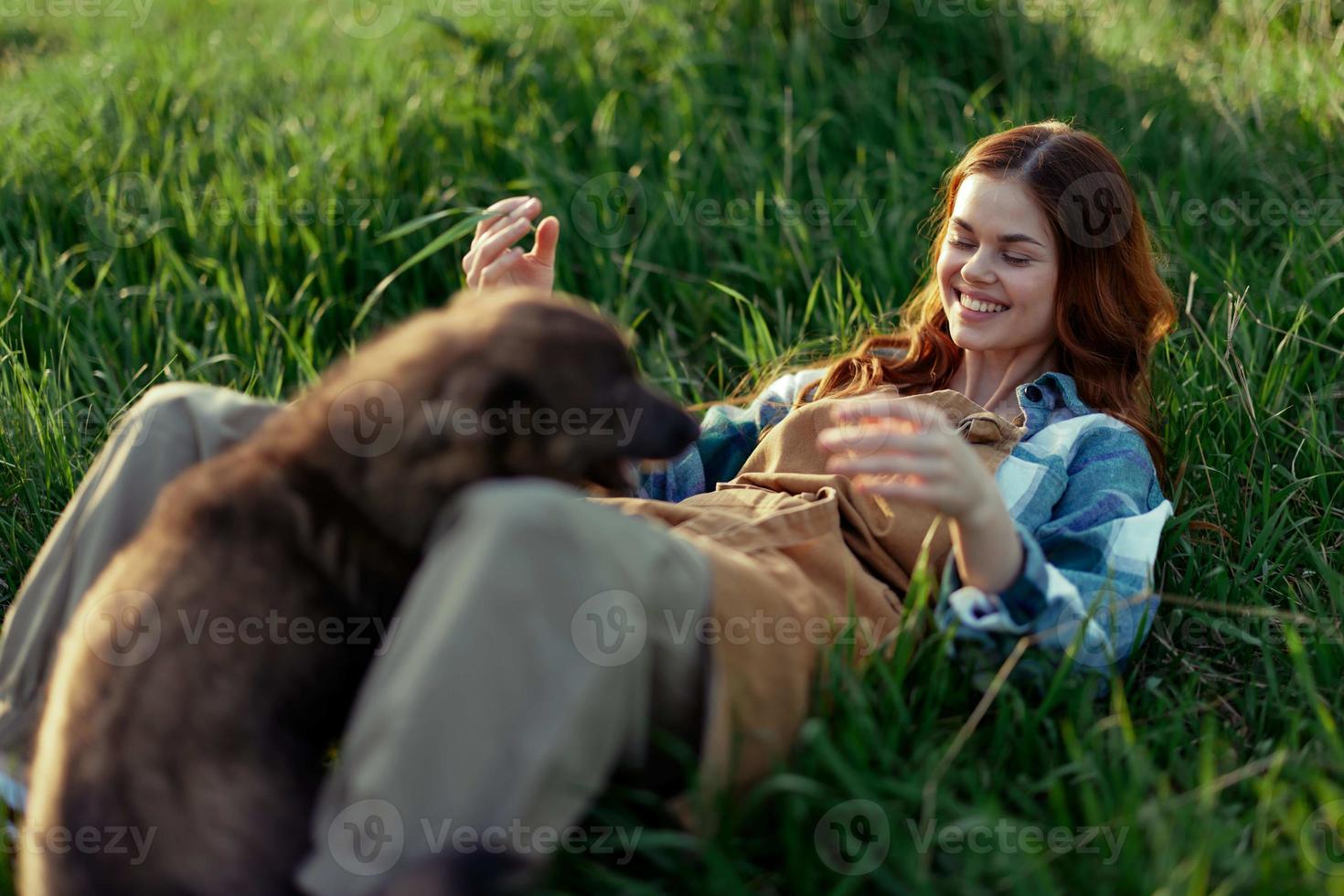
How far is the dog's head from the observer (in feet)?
5.35

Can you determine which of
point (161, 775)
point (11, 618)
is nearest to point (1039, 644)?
point (161, 775)

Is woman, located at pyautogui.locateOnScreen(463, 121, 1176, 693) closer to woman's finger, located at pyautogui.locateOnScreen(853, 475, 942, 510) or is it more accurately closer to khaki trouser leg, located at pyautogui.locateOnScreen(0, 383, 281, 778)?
woman's finger, located at pyautogui.locateOnScreen(853, 475, 942, 510)

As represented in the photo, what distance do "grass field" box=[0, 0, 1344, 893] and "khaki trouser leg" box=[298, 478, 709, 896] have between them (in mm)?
332

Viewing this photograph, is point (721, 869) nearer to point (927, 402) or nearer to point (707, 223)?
point (927, 402)

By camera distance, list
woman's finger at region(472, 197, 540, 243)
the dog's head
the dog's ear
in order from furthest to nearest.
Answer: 1. woman's finger at region(472, 197, 540, 243)
2. the dog's ear
3. the dog's head

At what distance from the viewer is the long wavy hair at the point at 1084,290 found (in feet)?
9.41

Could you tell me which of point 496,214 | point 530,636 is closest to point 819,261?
point 496,214

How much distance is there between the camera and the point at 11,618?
2.02m

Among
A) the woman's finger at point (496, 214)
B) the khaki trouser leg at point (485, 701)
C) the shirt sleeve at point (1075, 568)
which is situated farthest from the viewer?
the woman's finger at point (496, 214)

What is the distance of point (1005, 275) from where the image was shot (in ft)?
9.30

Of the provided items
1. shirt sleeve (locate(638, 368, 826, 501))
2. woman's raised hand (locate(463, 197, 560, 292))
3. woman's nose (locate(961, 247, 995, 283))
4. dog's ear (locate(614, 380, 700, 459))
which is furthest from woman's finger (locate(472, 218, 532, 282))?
woman's nose (locate(961, 247, 995, 283))

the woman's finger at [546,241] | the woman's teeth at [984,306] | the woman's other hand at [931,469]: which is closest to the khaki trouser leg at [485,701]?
the woman's other hand at [931,469]

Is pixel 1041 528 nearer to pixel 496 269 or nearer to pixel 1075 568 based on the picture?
pixel 1075 568

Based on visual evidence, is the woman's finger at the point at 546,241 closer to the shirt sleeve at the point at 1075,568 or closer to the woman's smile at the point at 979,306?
the woman's smile at the point at 979,306
